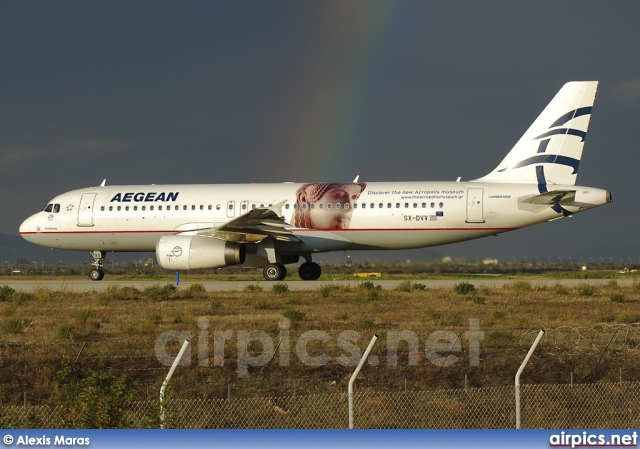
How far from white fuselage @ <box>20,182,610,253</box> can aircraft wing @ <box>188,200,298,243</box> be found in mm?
755

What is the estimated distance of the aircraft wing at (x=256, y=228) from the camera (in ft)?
96.8

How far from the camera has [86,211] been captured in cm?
3428

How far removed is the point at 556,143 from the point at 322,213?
8470mm

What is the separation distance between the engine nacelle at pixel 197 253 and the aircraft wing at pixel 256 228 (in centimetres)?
68

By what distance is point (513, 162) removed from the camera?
103 ft

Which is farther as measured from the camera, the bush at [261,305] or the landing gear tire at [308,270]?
the landing gear tire at [308,270]

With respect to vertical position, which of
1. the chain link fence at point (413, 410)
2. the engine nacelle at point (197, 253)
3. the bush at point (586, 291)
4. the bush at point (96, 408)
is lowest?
the chain link fence at point (413, 410)

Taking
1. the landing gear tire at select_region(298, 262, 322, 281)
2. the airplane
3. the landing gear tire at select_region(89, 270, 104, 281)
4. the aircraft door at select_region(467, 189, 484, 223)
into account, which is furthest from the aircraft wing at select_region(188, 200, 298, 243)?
the landing gear tire at select_region(89, 270, 104, 281)

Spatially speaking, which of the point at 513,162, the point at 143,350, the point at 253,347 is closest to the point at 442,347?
the point at 253,347

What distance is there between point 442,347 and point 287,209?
53.6 ft

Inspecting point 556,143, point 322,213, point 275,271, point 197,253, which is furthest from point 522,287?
point 197,253

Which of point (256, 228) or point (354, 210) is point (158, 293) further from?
point (354, 210)

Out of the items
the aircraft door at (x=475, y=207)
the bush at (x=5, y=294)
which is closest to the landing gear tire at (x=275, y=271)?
the aircraft door at (x=475, y=207)

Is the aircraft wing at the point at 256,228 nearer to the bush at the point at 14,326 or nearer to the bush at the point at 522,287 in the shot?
the bush at the point at 522,287
